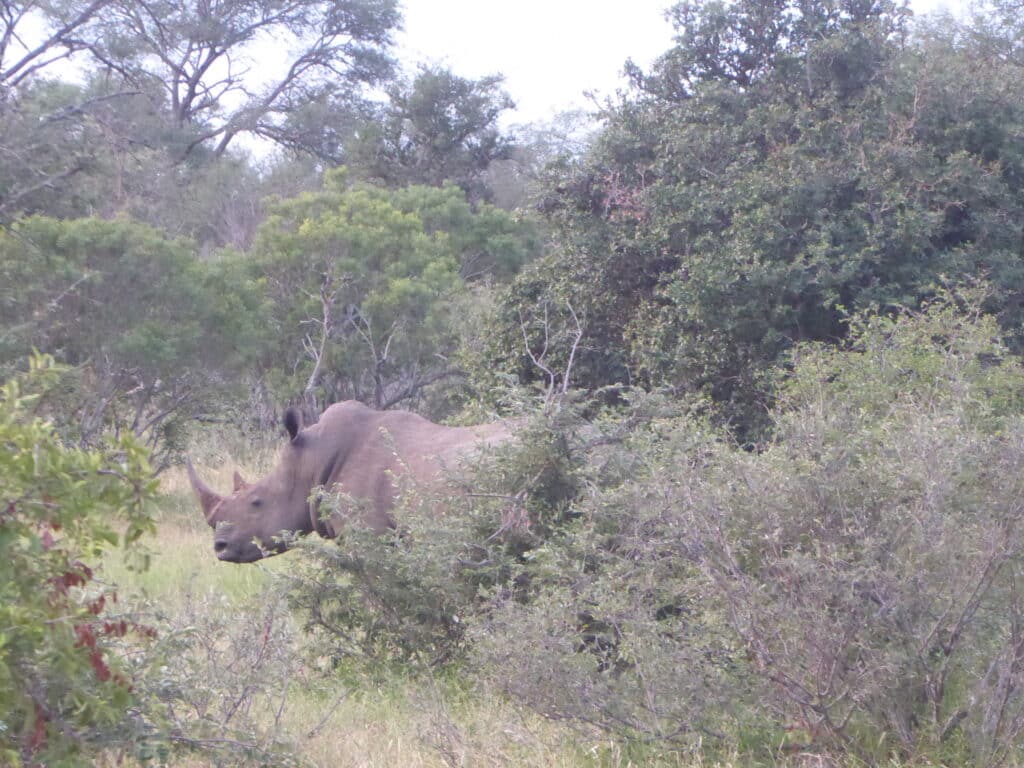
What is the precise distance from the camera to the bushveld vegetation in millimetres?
4020

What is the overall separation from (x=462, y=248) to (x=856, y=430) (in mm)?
13921

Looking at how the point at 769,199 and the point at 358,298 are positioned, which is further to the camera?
the point at 358,298

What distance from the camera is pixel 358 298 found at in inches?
572

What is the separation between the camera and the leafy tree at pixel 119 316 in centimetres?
1124

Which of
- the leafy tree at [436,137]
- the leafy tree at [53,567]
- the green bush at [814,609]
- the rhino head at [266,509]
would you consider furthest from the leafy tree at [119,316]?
the leafy tree at [436,137]

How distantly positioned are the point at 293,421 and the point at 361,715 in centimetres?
322

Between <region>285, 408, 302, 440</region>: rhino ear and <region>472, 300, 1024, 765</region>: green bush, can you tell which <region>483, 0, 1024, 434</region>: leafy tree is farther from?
<region>472, 300, 1024, 765</region>: green bush

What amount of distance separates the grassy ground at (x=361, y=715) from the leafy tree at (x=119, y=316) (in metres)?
6.08

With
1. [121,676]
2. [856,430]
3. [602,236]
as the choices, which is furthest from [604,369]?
[121,676]

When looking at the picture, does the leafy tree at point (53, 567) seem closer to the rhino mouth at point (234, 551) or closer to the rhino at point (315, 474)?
the rhino at point (315, 474)

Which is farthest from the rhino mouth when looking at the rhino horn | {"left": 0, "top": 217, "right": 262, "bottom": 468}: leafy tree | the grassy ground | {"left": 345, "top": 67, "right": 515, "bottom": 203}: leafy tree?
{"left": 345, "top": 67, "right": 515, "bottom": 203}: leafy tree

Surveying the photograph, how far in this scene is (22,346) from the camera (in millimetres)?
10812

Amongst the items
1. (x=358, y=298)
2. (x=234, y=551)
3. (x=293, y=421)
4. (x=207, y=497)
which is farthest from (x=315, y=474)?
(x=358, y=298)

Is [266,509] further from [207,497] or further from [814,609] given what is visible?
[814,609]
